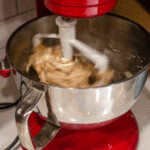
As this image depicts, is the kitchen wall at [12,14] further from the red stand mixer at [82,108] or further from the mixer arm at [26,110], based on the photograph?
the mixer arm at [26,110]

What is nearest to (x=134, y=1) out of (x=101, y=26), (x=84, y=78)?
(x=101, y=26)

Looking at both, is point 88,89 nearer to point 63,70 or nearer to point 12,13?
point 63,70

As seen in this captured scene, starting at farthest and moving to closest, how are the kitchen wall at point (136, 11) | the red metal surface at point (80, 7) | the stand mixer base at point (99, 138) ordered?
the kitchen wall at point (136, 11)
the stand mixer base at point (99, 138)
the red metal surface at point (80, 7)

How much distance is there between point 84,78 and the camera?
1.67ft

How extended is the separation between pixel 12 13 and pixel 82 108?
387mm

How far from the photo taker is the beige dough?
0.49m

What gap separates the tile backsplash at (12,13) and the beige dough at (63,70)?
152mm

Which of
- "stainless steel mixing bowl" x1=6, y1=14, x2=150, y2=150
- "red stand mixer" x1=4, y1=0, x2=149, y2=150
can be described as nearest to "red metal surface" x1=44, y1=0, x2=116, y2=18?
"red stand mixer" x1=4, y1=0, x2=149, y2=150

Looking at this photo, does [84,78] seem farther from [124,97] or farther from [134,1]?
[134,1]

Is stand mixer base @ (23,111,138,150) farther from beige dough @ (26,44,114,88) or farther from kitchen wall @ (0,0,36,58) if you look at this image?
kitchen wall @ (0,0,36,58)

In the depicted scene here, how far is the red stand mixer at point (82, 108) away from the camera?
0.34m

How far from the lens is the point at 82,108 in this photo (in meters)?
0.38

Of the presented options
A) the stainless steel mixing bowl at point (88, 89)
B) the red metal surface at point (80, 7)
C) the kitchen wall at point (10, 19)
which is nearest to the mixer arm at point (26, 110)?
the stainless steel mixing bowl at point (88, 89)

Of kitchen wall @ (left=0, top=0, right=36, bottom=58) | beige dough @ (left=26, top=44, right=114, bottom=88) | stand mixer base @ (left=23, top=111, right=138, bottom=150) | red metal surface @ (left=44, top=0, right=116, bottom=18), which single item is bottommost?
stand mixer base @ (left=23, top=111, right=138, bottom=150)
